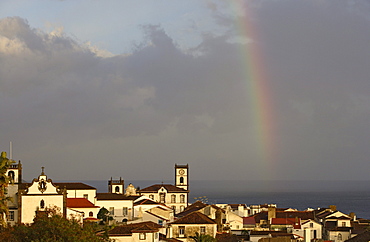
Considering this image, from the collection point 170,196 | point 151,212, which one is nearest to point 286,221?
point 151,212

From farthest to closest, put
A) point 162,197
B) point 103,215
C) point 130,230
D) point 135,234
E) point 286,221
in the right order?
1. point 162,197
2. point 286,221
3. point 103,215
4. point 130,230
5. point 135,234

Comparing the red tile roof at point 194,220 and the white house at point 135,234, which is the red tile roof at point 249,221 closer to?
the red tile roof at point 194,220

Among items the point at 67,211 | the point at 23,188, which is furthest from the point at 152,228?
the point at 23,188

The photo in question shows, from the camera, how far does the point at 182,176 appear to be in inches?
4419

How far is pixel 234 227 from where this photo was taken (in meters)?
76.6

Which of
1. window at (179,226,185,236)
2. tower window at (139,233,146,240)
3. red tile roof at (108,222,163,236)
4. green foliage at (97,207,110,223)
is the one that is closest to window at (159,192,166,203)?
green foliage at (97,207,110,223)

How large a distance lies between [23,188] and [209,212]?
2381 centimetres

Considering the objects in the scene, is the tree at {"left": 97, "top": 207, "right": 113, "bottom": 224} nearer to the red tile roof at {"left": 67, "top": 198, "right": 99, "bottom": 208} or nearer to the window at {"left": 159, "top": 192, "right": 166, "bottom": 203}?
the red tile roof at {"left": 67, "top": 198, "right": 99, "bottom": 208}

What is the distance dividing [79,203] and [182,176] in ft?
135

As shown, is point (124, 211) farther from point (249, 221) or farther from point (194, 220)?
point (194, 220)

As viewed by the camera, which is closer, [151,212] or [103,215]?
[103,215]

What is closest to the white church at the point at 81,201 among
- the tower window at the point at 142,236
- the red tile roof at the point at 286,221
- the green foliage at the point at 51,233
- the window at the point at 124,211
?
the window at the point at 124,211

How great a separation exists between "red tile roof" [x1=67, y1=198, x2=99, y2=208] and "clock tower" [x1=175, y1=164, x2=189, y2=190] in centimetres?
3876

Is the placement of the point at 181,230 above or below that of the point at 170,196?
below
